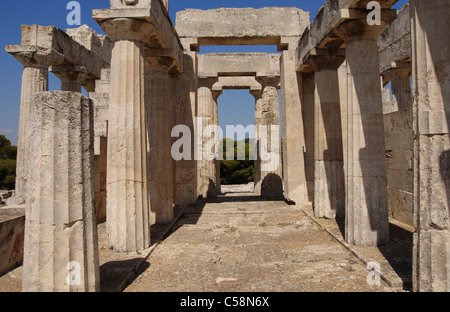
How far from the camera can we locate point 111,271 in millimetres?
5125

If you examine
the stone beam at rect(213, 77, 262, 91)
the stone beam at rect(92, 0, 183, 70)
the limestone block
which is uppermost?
the stone beam at rect(213, 77, 262, 91)

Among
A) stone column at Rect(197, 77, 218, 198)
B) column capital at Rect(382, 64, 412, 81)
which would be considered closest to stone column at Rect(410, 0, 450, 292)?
column capital at Rect(382, 64, 412, 81)

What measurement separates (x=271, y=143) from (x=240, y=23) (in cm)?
635

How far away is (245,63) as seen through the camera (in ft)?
50.1

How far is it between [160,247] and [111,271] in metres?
1.62

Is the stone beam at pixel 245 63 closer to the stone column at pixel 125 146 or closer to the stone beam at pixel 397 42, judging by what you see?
the stone beam at pixel 397 42

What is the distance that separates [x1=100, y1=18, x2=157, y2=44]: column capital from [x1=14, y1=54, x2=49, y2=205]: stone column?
A: 5.97 meters

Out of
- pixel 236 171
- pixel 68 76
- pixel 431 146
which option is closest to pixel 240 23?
pixel 68 76

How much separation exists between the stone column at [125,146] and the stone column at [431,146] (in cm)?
466

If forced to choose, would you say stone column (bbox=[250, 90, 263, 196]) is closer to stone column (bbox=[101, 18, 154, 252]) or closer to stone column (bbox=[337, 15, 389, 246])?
stone column (bbox=[337, 15, 389, 246])

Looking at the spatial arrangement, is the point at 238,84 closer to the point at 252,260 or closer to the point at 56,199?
the point at 252,260

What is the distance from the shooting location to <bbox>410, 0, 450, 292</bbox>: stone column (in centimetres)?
380

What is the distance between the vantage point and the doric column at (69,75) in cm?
1216

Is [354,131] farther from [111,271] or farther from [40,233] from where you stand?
[40,233]
